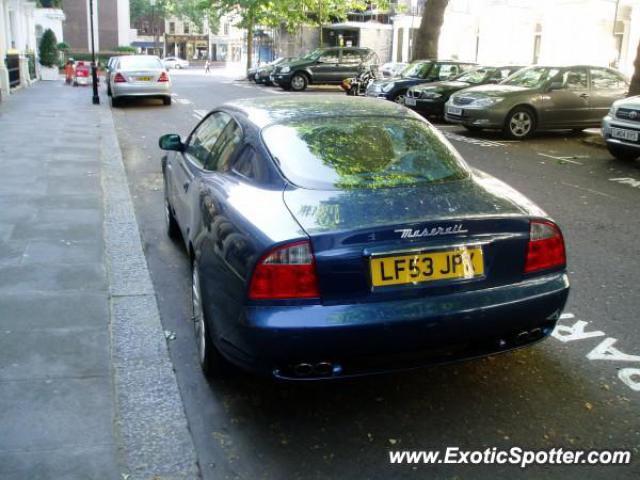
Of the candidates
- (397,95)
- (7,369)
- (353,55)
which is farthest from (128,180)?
(353,55)

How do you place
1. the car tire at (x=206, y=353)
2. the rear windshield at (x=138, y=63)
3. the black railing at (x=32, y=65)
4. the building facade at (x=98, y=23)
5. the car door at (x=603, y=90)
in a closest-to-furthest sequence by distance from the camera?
the car tire at (x=206, y=353) < the car door at (x=603, y=90) < the rear windshield at (x=138, y=63) < the black railing at (x=32, y=65) < the building facade at (x=98, y=23)

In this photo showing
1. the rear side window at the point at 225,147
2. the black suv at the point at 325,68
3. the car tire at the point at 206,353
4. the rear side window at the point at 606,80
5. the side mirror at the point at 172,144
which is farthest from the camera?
the black suv at the point at 325,68

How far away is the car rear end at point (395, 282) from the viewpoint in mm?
3133

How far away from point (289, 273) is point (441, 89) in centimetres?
1580

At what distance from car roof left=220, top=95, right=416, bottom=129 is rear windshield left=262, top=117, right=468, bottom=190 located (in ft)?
0.29

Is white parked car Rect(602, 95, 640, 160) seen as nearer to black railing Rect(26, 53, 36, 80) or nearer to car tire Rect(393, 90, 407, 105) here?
car tire Rect(393, 90, 407, 105)

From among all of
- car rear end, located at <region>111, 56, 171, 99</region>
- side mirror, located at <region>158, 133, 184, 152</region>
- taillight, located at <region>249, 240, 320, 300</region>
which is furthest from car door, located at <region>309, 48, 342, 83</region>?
taillight, located at <region>249, 240, 320, 300</region>

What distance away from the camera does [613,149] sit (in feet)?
39.2

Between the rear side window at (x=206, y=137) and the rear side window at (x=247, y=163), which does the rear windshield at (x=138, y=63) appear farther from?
the rear side window at (x=247, y=163)

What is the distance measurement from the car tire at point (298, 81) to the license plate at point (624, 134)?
2055 centimetres

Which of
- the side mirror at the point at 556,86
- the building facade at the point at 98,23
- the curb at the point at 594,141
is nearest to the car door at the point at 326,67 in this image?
the side mirror at the point at 556,86

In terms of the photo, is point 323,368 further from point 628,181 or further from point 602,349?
point 628,181

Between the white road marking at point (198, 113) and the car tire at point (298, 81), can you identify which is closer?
the white road marking at point (198, 113)

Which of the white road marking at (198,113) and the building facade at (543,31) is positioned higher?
the building facade at (543,31)
